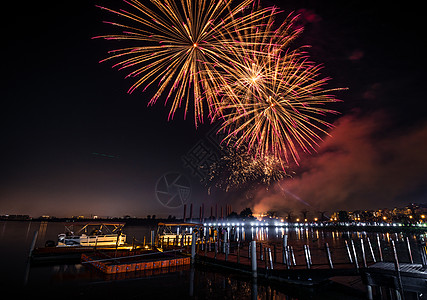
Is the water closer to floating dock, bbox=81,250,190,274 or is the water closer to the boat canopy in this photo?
floating dock, bbox=81,250,190,274

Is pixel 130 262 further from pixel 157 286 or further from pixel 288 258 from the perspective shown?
pixel 288 258

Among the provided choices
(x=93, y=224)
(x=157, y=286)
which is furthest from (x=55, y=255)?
(x=157, y=286)

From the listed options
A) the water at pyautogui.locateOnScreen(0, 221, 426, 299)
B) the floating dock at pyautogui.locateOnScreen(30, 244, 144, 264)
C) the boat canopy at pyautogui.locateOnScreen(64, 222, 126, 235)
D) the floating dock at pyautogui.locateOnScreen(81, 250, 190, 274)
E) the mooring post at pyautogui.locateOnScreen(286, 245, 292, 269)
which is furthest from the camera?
the boat canopy at pyautogui.locateOnScreen(64, 222, 126, 235)

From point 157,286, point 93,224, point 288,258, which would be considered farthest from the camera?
point 93,224

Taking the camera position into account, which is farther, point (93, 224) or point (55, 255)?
point (93, 224)

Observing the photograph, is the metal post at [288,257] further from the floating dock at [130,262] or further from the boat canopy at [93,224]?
the boat canopy at [93,224]

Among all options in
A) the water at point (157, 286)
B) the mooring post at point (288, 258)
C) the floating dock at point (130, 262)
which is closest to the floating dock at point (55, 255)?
the water at point (157, 286)

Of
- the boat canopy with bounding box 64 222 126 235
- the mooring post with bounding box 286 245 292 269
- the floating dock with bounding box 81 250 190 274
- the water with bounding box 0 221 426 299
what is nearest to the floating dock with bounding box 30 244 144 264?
the water with bounding box 0 221 426 299

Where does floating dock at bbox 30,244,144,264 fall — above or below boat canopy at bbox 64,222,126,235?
below

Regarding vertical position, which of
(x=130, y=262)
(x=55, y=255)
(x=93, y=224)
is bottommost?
(x=55, y=255)

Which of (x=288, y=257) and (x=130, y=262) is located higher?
(x=288, y=257)

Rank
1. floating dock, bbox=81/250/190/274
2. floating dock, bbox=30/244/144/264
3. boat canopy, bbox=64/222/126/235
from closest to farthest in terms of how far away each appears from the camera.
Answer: floating dock, bbox=81/250/190/274 < floating dock, bbox=30/244/144/264 < boat canopy, bbox=64/222/126/235

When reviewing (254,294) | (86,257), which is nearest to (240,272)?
(254,294)

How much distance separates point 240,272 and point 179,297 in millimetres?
5762
